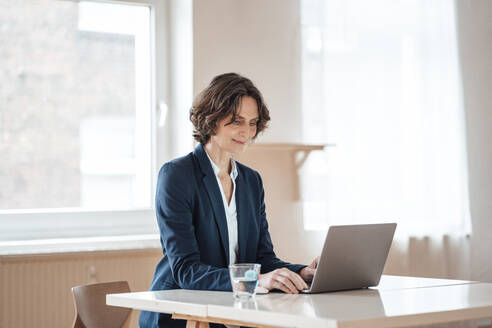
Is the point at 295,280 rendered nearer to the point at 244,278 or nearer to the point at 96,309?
the point at 244,278

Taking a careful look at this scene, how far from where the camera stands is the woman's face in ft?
7.55

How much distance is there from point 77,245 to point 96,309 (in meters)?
0.87

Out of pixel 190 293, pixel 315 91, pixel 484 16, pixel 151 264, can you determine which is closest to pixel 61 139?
pixel 151 264

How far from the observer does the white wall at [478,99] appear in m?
3.95

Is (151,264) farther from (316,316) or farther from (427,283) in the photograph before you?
(316,316)

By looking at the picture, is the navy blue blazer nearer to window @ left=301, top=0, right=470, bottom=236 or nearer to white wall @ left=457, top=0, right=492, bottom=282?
window @ left=301, top=0, right=470, bottom=236

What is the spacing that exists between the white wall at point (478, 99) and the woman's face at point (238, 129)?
2.07 meters

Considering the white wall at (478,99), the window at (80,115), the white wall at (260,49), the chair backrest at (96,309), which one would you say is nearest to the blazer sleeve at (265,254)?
the chair backrest at (96,309)

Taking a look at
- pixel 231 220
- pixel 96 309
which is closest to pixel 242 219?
pixel 231 220

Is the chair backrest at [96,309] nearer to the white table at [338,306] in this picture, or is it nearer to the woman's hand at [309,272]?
the white table at [338,306]

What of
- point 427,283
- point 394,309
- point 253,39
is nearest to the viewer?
point 394,309

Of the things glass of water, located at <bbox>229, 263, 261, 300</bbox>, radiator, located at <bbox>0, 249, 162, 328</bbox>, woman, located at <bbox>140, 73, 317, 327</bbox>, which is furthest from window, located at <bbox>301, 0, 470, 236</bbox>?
glass of water, located at <bbox>229, 263, 261, 300</bbox>

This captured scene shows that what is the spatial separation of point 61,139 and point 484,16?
2486 millimetres

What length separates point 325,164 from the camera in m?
3.65
